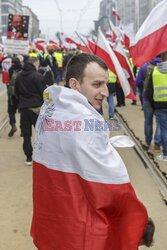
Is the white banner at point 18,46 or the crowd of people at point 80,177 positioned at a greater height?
the crowd of people at point 80,177

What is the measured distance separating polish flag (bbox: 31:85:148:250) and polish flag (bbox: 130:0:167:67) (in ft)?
8.57

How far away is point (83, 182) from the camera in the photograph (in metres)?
1.29

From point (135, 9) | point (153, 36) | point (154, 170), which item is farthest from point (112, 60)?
point (135, 9)

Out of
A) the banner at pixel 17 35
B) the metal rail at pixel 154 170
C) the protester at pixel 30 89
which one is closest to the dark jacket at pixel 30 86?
the protester at pixel 30 89

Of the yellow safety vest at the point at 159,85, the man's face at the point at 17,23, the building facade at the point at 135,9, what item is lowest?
the yellow safety vest at the point at 159,85

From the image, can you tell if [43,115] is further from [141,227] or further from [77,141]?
[141,227]

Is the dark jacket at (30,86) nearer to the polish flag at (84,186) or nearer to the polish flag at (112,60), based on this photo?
the polish flag at (112,60)

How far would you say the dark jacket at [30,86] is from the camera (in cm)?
520

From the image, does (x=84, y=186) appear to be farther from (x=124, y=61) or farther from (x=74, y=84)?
(x=124, y=61)

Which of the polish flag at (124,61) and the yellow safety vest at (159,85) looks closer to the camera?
the polish flag at (124,61)

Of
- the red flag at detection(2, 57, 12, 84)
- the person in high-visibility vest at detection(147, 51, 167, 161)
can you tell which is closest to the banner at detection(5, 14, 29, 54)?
the red flag at detection(2, 57, 12, 84)

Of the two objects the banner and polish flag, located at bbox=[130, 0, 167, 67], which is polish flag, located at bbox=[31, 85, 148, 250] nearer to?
polish flag, located at bbox=[130, 0, 167, 67]

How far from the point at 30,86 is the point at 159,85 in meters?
2.11

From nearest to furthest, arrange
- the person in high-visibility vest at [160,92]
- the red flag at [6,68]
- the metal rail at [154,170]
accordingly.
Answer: the metal rail at [154,170]
the person in high-visibility vest at [160,92]
the red flag at [6,68]
